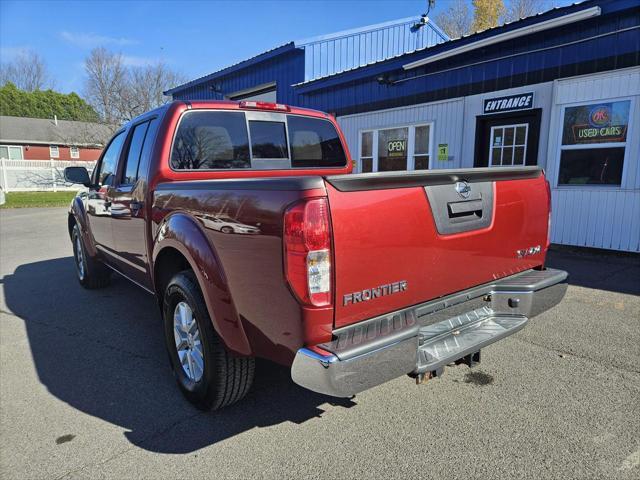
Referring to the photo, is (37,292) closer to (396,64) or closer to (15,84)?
(396,64)

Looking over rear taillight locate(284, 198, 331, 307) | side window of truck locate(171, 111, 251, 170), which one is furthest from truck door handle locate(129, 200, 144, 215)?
rear taillight locate(284, 198, 331, 307)

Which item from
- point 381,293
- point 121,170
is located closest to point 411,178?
point 381,293

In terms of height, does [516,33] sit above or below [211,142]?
above

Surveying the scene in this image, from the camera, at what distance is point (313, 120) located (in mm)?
4297

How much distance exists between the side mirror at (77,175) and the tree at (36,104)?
5358 cm

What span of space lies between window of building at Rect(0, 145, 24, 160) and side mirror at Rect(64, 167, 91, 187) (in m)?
42.5

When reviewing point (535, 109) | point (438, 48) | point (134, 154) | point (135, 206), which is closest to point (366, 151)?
point (438, 48)

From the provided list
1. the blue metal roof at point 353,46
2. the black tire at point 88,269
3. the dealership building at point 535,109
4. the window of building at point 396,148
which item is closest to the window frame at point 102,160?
the black tire at point 88,269

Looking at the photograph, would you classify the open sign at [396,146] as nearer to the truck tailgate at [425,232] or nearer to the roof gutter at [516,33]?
the roof gutter at [516,33]

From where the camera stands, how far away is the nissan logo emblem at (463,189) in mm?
2467

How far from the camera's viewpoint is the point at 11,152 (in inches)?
1550

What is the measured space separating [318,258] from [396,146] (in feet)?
31.4

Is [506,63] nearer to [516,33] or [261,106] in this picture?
[516,33]

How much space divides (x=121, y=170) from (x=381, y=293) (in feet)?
10.3
